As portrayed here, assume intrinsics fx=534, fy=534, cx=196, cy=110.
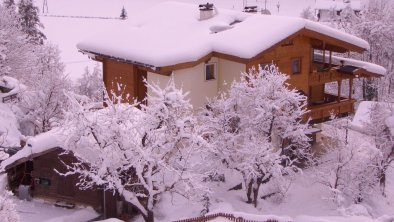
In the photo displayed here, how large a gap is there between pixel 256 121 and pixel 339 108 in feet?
32.2

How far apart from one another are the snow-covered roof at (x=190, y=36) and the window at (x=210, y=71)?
1294 millimetres

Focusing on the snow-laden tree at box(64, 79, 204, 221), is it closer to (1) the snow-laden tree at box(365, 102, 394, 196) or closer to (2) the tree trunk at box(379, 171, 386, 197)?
(1) the snow-laden tree at box(365, 102, 394, 196)

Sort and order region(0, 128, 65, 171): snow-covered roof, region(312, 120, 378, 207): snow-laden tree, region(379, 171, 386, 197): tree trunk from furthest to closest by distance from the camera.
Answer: region(379, 171, 386, 197): tree trunk < region(312, 120, 378, 207): snow-laden tree < region(0, 128, 65, 171): snow-covered roof

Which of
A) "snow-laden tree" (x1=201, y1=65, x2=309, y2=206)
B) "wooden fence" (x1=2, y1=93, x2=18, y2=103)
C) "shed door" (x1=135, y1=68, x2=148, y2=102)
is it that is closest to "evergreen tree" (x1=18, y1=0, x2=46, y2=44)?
"wooden fence" (x1=2, y1=93, x2=18, y2=103)

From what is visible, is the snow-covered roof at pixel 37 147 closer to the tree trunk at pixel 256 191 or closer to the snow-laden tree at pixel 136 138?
the snow-laden tree at pixel 136 138

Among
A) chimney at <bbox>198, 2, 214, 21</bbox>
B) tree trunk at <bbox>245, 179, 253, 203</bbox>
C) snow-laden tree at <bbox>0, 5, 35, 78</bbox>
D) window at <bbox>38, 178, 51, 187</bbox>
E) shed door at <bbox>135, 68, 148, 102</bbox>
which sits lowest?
tree trunk at <bbox>245, 179, 253, 203</bbox>

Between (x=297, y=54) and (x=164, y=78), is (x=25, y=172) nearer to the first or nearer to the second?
(x=164, y=78)

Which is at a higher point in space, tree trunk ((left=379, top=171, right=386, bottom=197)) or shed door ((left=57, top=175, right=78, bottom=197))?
shed door ((left=57, top=175, right=78, bottom=197))

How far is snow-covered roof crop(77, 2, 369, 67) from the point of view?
2625 cm

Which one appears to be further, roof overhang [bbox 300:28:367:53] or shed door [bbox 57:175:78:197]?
roof overhang [bbox 300:28:367:53]

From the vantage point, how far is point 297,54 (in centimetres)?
2927

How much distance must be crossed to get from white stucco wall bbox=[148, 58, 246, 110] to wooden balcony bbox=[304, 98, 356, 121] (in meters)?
4.76

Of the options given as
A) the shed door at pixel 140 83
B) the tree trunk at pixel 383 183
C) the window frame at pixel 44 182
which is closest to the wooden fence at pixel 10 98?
the shed door at pixel 140 83

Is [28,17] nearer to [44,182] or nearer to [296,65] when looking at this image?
[296,65]
